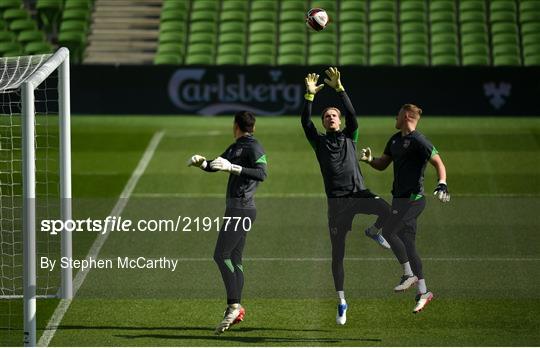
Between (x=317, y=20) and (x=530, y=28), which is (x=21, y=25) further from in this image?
(x=317, y=20)

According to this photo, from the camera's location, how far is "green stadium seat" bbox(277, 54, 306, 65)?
33531mm

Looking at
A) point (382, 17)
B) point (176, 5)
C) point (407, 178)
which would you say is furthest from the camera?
point (176, 5)

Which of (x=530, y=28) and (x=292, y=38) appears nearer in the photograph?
(x=530, y=28)

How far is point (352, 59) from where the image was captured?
33438mm

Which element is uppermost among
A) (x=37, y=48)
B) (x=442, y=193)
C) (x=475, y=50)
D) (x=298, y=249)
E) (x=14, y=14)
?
(x=14, y=14)

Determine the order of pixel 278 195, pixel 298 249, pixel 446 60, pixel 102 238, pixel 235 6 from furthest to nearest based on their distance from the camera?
1. pixel 235 6
2. pixel 446 60
3. pixel 278 195
4. pixel 102 238
5. pixel 298 249

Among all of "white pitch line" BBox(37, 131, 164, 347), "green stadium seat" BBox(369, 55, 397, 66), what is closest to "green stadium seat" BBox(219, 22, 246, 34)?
"green stadium seat" BBox(369, 55, 397, 66)

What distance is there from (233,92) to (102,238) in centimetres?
995

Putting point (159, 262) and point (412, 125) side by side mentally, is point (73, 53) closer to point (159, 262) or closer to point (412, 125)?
point (159, 262)

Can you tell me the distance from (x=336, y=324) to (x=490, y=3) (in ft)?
67.2

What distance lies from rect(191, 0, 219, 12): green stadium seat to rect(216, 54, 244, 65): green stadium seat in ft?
6.39

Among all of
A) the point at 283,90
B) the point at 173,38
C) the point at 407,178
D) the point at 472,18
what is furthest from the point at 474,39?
the point at 407,178

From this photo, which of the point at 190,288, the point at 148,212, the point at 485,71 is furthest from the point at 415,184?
the point at 485,71

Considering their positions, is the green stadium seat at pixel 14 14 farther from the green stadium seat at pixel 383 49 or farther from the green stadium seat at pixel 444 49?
the green stadium seat at pixel 444 49
